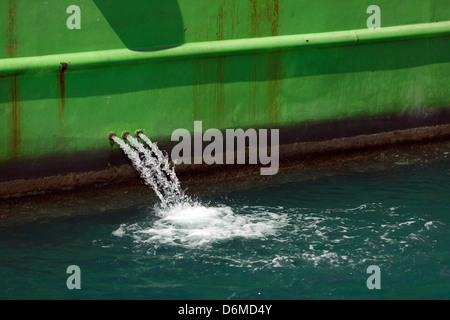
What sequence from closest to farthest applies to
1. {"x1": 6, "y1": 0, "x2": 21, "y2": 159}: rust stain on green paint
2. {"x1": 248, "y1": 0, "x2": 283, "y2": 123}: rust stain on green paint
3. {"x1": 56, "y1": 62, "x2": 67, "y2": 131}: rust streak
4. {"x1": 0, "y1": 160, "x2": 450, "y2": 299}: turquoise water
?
{"x1": 0, "y1": 160, "x2": 450, "y2": 299}: turquoise water
{"x1": 6, "y1": 0, "x2": 21, "y2": 159}: rust stain on green paint
{"x1": 56, "y1": 62, "x2": 67, "y2": 131}: rust streak
{"x1": 248, "y1": 0, "x2": 283, "y2": 123}: rust stain on green paint

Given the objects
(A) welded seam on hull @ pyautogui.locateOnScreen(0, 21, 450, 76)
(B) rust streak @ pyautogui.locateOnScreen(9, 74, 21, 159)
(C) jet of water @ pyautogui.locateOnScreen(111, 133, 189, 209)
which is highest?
(A) welded seam on hull @ pyautogui.locateOnScreen(0, 21, 450, 76)

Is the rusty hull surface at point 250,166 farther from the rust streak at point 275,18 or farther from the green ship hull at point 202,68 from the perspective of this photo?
the rust streak at point 275,18

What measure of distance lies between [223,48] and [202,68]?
28 cm

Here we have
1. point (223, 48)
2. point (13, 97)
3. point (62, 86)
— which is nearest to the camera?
point (13, 97)

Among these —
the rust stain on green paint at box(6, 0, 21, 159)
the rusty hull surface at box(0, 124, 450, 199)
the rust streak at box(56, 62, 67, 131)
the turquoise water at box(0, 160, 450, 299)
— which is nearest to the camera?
the turquoise water at box(0, 160, 450, 299)

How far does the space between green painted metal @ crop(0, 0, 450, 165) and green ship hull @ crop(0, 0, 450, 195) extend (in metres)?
0.01

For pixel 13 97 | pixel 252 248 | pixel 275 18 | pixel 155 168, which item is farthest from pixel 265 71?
pixel 13 97

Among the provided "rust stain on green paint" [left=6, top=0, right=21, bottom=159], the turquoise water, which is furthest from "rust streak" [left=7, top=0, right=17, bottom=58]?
the turquoise water

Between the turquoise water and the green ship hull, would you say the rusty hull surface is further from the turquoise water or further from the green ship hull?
the turquoise water

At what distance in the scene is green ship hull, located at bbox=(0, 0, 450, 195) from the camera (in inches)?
323

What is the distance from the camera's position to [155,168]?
29.0 ft

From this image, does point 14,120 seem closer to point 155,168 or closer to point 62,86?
Answer: point 62,86

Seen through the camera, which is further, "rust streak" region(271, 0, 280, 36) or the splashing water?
"rust streak" region(271, 0, 280, 36)

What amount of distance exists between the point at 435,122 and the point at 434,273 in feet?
10.0
